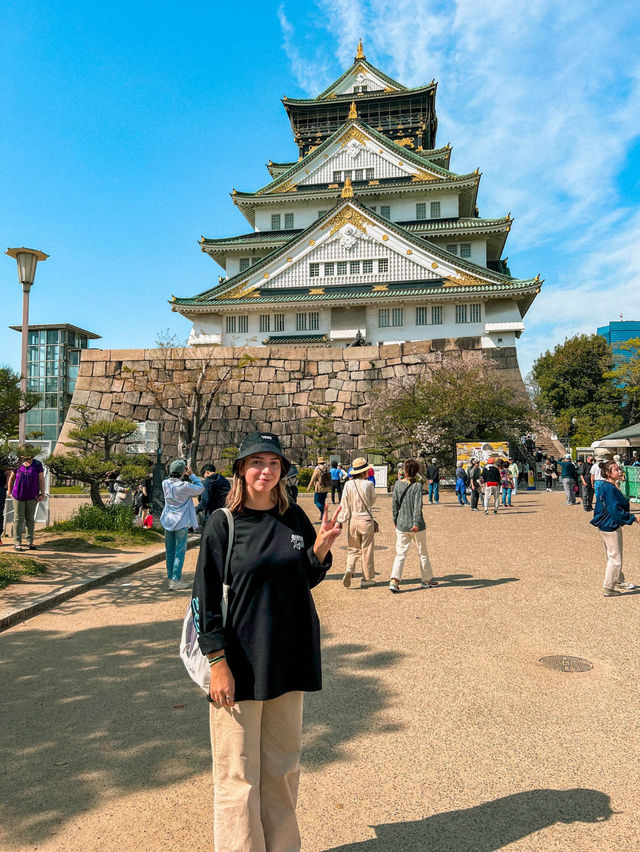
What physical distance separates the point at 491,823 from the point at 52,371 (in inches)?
1745

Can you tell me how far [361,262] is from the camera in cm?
3594

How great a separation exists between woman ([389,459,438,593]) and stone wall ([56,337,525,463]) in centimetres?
2112

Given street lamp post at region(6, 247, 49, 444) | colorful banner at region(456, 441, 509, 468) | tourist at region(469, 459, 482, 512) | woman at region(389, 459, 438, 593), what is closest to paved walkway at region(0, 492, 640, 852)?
woman at region(389, 459, 438, 593)

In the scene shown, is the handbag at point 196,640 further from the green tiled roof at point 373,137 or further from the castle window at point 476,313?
the green tiled roof at point 373,137

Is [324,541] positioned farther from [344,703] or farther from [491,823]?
[344,703]

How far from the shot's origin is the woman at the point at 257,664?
7.80 ft

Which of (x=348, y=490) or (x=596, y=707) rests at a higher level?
(x=348, y=490)

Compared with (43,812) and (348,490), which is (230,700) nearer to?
(43,812)

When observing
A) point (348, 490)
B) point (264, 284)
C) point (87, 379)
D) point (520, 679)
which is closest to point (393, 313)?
point (264, 284)

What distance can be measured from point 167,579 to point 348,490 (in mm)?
2869

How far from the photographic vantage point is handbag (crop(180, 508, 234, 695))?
2.47 m

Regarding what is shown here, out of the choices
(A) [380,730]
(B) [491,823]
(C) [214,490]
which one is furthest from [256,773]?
Answer: (C) [214,490]

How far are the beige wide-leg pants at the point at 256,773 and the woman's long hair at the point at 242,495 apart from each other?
760 mm

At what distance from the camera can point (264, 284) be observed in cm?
3584
